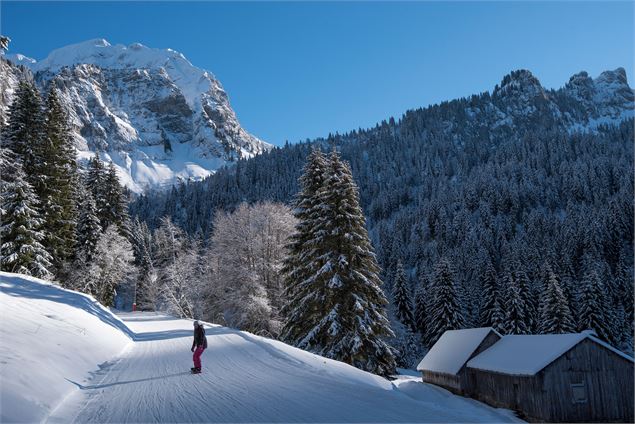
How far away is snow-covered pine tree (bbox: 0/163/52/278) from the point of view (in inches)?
1134

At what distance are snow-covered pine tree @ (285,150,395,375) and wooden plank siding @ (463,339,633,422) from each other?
970 centimetres

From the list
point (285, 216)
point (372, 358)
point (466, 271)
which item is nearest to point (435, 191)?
point (466, 271)

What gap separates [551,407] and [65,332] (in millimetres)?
25024

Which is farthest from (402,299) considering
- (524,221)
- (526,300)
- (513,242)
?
(524,221)

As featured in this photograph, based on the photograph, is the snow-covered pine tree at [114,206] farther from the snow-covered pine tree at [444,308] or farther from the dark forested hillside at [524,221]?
the snow-covered pine tree at [444,308]

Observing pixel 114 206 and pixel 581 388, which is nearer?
pixel 581 388

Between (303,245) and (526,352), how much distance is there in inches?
643

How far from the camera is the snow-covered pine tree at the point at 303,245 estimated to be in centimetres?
2534

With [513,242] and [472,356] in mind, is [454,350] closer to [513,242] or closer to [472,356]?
[472,356]

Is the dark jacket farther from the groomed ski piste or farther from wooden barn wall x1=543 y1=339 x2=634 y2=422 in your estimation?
wooden barn wall x1=543 y1=339 x2=634 y2=422

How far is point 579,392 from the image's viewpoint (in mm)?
26375

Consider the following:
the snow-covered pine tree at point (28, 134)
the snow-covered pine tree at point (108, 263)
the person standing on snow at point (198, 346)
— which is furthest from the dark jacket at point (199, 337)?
the snow-covered pine tree at point (108, 263)

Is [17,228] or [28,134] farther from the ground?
[28,134]

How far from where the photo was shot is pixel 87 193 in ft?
146
